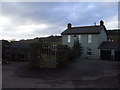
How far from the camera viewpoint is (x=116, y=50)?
3703cm

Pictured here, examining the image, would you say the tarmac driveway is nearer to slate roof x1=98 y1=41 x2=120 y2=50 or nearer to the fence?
the fence

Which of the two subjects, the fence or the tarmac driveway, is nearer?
the tarmac driveway

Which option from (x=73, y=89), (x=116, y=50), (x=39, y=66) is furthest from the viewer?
(x=116, y=50)

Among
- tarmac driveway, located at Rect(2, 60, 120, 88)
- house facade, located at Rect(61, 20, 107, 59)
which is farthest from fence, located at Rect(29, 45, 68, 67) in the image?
house facade, located at Rect(61, 20, 107, 59)

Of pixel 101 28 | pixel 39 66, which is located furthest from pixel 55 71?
pixel 101 28

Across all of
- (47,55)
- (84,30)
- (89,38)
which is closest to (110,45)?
(89,38)

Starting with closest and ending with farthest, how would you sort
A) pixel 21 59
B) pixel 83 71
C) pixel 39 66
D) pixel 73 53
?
pixel 83 71, pixel 39 66, pixel 73 53, pixel 21 59

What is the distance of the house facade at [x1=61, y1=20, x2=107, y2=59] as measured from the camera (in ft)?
130

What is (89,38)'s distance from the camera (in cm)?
4041

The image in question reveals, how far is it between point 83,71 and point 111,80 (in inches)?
176

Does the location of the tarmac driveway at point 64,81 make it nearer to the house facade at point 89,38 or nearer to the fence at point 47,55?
the fence at point 47,55

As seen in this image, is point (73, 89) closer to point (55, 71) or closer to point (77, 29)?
point (55, 71)

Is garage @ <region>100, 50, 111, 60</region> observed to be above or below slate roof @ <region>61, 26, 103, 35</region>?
below

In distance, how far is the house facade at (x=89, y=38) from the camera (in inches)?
1556
